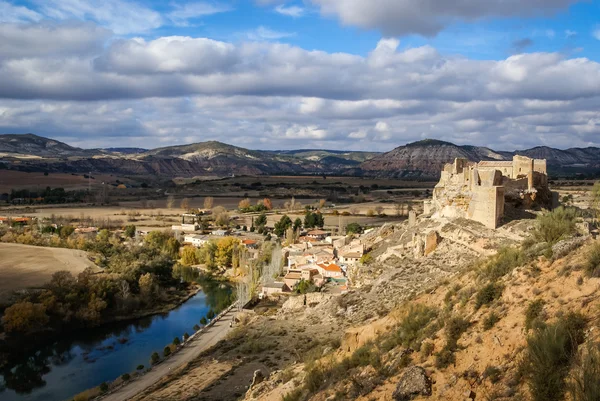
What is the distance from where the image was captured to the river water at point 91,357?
22.8m

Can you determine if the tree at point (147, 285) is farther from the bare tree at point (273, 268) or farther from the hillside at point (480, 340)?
the hillside at point (480, 340)

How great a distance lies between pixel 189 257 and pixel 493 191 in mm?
35150

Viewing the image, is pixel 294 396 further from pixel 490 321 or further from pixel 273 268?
pixel 273 268

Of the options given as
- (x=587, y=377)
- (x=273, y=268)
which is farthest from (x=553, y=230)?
(x=273, y=268)

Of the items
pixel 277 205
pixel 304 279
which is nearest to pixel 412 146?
pixel 277 205

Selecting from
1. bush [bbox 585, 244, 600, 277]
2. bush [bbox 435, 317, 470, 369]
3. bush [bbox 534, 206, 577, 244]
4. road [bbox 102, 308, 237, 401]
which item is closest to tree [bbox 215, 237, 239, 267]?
road [bbox 102, 308, 237, 401]

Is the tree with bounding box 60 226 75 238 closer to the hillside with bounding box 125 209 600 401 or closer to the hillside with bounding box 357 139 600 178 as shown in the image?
the hillside with bounding box 125 209 600 401

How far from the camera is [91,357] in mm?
26531

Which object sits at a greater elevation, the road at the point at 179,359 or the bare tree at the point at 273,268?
the bare tree at the point at 273,268

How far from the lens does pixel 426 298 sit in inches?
468

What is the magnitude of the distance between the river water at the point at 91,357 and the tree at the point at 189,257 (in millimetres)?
12422

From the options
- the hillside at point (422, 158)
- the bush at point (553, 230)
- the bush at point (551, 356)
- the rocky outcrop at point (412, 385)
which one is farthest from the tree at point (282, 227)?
the hillside at point (422, 158)

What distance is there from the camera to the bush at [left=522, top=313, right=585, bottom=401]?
598cm

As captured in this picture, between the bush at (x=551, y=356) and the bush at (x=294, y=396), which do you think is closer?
the bush at (x=551, y=356)
